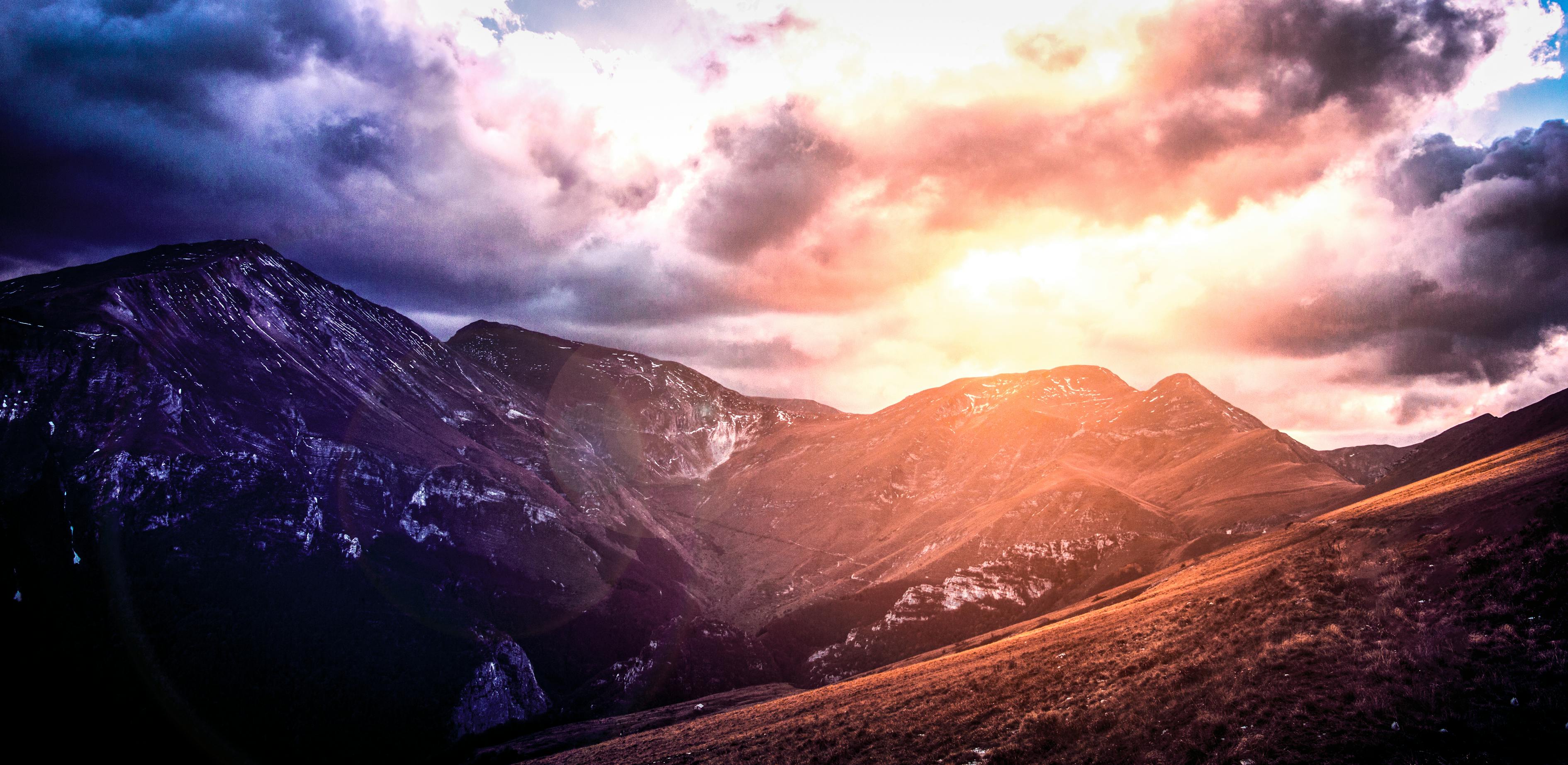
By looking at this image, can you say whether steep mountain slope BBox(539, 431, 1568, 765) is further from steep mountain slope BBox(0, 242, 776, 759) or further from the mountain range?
steep mountain slope BBox(0, 242, 776, 759)

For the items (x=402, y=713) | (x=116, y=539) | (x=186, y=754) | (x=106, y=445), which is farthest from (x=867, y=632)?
(x=106, y=445)

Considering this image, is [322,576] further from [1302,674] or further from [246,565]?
[1302,674]

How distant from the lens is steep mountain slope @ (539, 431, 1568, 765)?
25938 mm

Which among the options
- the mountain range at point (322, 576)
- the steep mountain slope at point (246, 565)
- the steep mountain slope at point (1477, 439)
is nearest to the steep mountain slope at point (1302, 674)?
the mountain range at point (322, 576)

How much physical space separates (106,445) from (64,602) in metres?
36.0

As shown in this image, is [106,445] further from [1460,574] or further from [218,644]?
[1460,574]

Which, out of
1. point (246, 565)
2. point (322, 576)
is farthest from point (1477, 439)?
point (246, 565)

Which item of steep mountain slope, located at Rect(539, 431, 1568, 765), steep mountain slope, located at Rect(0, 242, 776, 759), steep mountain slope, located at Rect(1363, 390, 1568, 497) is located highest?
steep mountain slope, located at Rect(0, 242, 776, 759)

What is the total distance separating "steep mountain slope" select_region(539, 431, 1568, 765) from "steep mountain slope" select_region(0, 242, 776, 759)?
348 feet

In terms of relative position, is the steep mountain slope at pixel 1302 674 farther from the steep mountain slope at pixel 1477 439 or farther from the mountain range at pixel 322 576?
the steep mountain slope at pixel 1477 439

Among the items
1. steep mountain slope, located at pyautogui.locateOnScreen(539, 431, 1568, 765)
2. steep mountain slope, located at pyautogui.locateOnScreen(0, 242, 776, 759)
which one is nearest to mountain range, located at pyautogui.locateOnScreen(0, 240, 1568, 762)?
steep mountain slope, located at pyautogui.locateOnScreen(0, 242, 776, 759)

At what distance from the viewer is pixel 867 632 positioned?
598 ft

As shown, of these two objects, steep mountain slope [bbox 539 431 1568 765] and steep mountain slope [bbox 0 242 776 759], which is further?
steep mountain slope [bbox 0 242 776 759]

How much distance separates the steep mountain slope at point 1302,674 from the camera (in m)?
25.9
